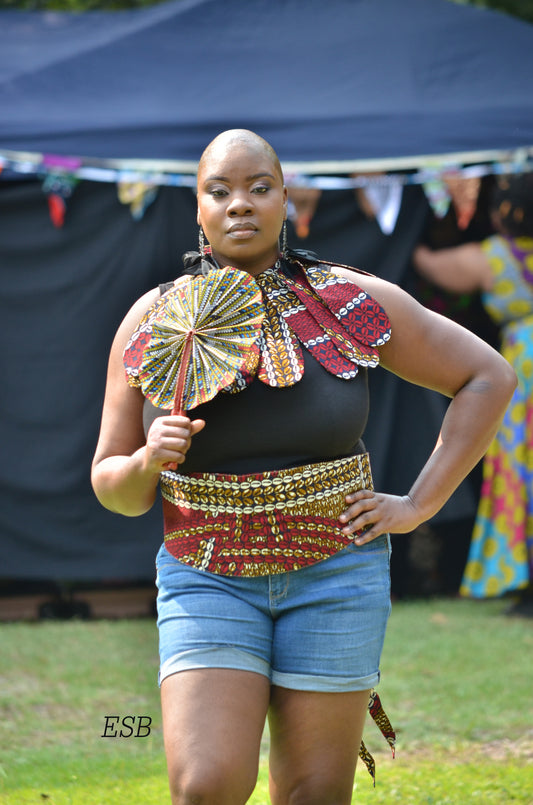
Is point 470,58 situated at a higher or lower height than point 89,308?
higher

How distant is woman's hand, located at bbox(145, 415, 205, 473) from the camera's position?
2.06 metres

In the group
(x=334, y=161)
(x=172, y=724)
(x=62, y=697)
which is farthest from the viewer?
(x=334, y=161)

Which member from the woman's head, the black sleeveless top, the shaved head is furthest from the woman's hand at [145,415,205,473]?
the woman's head

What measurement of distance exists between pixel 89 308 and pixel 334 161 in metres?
1.59

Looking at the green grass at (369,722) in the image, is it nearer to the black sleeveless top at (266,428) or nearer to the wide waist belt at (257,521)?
the wide waist belt at (257,521)

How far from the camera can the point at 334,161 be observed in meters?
5.88

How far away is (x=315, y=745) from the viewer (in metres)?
2.15

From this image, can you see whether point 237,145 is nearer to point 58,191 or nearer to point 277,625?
point 277,625

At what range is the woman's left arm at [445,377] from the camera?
2.41m

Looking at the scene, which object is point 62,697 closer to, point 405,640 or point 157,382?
point 405,640

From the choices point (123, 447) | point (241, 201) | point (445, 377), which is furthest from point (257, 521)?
point (241, 201)

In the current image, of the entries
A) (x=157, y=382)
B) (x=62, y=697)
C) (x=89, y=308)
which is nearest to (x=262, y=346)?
(x=157, y=382)

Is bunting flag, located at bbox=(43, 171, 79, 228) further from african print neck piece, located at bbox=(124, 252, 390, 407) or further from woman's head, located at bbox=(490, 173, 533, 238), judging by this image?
african print neck piece, located at bbox=(124, 252, 390, 407)

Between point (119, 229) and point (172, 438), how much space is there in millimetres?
4203
